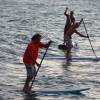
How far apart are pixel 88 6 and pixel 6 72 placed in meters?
34.6

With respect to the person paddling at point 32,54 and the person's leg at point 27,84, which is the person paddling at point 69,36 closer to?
the person's leg at point 27,84

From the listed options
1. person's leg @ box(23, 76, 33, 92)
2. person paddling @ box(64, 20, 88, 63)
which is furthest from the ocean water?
person paddling @ box(64, 20, 88, 63)

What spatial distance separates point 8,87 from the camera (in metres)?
18.4

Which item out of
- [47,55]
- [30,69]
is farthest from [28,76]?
[47,55]

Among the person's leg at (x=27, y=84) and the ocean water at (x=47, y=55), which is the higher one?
the person's leg at (x=27, y=84)

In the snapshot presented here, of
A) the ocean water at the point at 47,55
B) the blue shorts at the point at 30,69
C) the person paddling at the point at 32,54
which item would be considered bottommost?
the ocean water at the point at 47,55

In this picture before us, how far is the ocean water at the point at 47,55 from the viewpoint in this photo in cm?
1830

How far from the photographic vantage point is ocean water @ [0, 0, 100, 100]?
1830 cm

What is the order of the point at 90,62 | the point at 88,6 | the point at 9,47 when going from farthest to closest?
1. the point at 88,6
2. the point at 9,47
3. the point at 90,62

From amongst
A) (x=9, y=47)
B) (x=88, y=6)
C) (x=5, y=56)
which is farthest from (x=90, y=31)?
(x=88, y=6)

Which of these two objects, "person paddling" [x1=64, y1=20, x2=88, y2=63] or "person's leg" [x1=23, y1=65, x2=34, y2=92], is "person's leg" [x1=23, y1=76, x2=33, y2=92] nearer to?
"person's leg" [x1=23, y1=65, x2=34, y2=92]

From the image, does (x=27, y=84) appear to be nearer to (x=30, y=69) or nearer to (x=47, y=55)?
(x=30, y=69)

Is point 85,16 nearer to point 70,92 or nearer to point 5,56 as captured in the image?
point 5,56

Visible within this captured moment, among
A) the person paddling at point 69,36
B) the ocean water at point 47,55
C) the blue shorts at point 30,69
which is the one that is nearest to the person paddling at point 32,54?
the blue shorts at point 30,69
